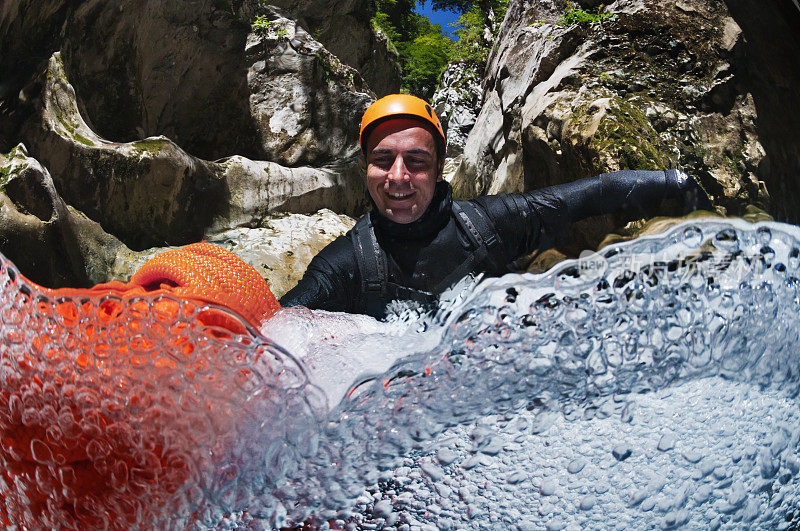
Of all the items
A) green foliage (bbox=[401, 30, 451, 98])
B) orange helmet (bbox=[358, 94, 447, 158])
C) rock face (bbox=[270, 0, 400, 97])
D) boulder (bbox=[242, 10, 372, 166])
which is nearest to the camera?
orange helmet (bbox=[358, 94, 447, 158])

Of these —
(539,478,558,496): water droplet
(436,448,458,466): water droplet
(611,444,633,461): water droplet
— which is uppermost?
(436,448,458,466): water droplet

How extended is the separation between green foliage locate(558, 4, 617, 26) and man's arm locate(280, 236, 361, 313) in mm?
560

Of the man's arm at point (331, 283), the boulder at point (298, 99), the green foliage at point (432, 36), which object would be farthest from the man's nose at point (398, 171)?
the green foliage at point (432, 36)

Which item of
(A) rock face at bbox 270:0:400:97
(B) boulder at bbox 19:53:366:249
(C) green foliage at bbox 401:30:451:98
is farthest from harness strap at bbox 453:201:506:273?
(A) rock face at bbox 270:0:400:97

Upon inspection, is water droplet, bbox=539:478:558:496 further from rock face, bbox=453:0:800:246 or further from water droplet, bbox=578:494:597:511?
rock face, bbox=453:0:800:246

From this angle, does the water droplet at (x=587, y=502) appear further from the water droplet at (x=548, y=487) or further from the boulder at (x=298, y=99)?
the boulder at (x=298, y=99)

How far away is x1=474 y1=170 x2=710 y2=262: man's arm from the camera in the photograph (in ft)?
1.75

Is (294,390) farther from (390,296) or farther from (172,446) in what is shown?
(390,296)

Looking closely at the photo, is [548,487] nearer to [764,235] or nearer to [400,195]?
[764,235]

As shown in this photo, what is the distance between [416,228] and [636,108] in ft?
1.20

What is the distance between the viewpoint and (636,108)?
0.67 meters

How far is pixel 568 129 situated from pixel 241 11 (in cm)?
161

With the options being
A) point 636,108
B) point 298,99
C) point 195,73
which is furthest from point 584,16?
point 195,73

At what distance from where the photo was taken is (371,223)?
86 cm
